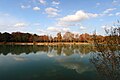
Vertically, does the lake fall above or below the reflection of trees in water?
below

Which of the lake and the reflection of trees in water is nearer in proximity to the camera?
the reflection of trees in water

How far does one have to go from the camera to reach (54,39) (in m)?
131

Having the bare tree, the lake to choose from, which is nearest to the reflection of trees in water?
the bare tree

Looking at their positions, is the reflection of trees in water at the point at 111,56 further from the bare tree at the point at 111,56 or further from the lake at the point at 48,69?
the lake at the point at 48,69

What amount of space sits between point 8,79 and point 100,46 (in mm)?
12021

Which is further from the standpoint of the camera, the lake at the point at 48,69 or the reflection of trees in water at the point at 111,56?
the lake at the point at 48,69

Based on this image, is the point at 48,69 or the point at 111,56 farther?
the point at 48,69

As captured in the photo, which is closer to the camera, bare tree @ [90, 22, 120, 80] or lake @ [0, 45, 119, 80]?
bare tree @ [90, 22, 120, 80]

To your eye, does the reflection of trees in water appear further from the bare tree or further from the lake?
the lake

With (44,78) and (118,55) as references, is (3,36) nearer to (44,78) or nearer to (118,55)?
(44,78)

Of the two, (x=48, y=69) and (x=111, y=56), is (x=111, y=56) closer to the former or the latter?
(x=111, y=56)

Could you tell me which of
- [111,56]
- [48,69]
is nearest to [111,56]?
[111,56]

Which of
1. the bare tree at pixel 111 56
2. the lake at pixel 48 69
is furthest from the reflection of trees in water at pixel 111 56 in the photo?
the lake at pixel 48 69

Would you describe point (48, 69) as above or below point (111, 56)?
below
